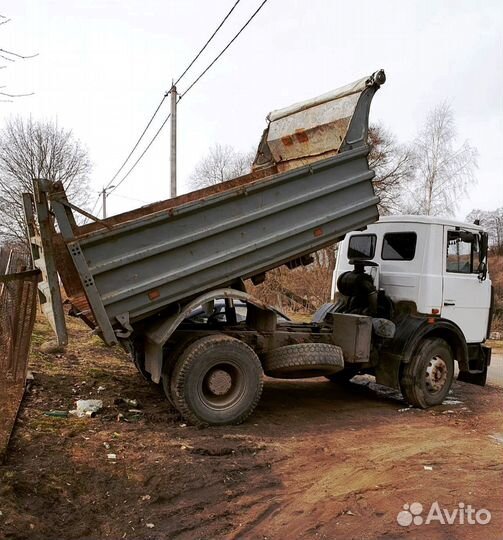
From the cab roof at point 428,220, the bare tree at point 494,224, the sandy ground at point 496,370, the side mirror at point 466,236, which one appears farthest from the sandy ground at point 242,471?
the bare tree at point 494,224

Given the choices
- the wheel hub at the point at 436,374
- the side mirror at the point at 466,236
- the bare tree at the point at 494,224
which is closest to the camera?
the wheel hub at the point at 436,374

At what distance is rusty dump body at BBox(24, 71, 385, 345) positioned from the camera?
4711 millimetres

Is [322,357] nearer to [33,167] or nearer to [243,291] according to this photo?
[243,291]

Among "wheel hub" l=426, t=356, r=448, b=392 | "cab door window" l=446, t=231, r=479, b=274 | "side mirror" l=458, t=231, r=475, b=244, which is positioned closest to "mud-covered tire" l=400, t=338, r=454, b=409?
"wheel hub" l=426, t=356, r=448, b=392

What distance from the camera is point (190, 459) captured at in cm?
431

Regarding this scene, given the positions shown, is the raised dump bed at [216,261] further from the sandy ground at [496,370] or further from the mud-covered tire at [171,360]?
the sandy ground at [496,370]

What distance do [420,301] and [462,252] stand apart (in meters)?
1.11

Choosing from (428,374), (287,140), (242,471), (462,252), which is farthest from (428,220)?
(242,471)

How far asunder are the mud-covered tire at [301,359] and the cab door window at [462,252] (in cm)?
230

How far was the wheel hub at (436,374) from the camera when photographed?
6.71 m

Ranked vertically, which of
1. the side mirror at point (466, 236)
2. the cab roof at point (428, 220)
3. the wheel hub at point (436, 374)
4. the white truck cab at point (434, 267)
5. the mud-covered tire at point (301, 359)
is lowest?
the wheel hub at point (436, 374)

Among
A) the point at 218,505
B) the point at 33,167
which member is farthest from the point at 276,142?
the point at 33,167
